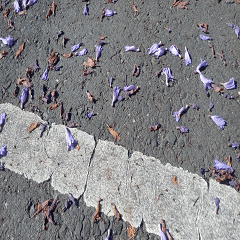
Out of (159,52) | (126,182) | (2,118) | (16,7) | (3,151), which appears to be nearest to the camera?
(126,182)

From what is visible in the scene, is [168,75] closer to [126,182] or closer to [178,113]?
[178,113]

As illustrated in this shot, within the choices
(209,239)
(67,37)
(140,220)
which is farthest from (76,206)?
(67,37)

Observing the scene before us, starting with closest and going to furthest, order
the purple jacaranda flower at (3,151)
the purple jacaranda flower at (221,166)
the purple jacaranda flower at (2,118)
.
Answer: the purple jacaranda flower at (221,166)
the purple jacaranda flower at (3,151)
the purple jacaranda flower at (2,118)

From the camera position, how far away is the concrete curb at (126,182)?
6.95 ft

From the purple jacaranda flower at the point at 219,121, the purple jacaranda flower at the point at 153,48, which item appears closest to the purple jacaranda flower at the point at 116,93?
the purple jacaranda flower at the point at 153,48

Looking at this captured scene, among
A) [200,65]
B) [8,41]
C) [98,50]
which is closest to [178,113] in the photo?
[200,65]

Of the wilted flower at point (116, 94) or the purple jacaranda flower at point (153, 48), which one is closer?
the wilted flower at point (116, 94)

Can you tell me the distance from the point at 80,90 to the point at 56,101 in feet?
0.89

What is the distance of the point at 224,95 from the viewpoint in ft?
8.11

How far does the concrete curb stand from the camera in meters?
2.12

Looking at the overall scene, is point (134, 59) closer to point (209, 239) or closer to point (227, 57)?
point (227, 57)

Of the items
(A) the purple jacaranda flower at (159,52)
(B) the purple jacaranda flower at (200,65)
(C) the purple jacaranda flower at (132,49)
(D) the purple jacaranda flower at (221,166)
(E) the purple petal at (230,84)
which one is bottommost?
(D) the purple jacaranda flower at (221,166)

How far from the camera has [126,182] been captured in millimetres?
2223

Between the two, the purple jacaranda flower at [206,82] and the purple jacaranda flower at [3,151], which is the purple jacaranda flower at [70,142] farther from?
the purple jacaranda flower at [206,82]
